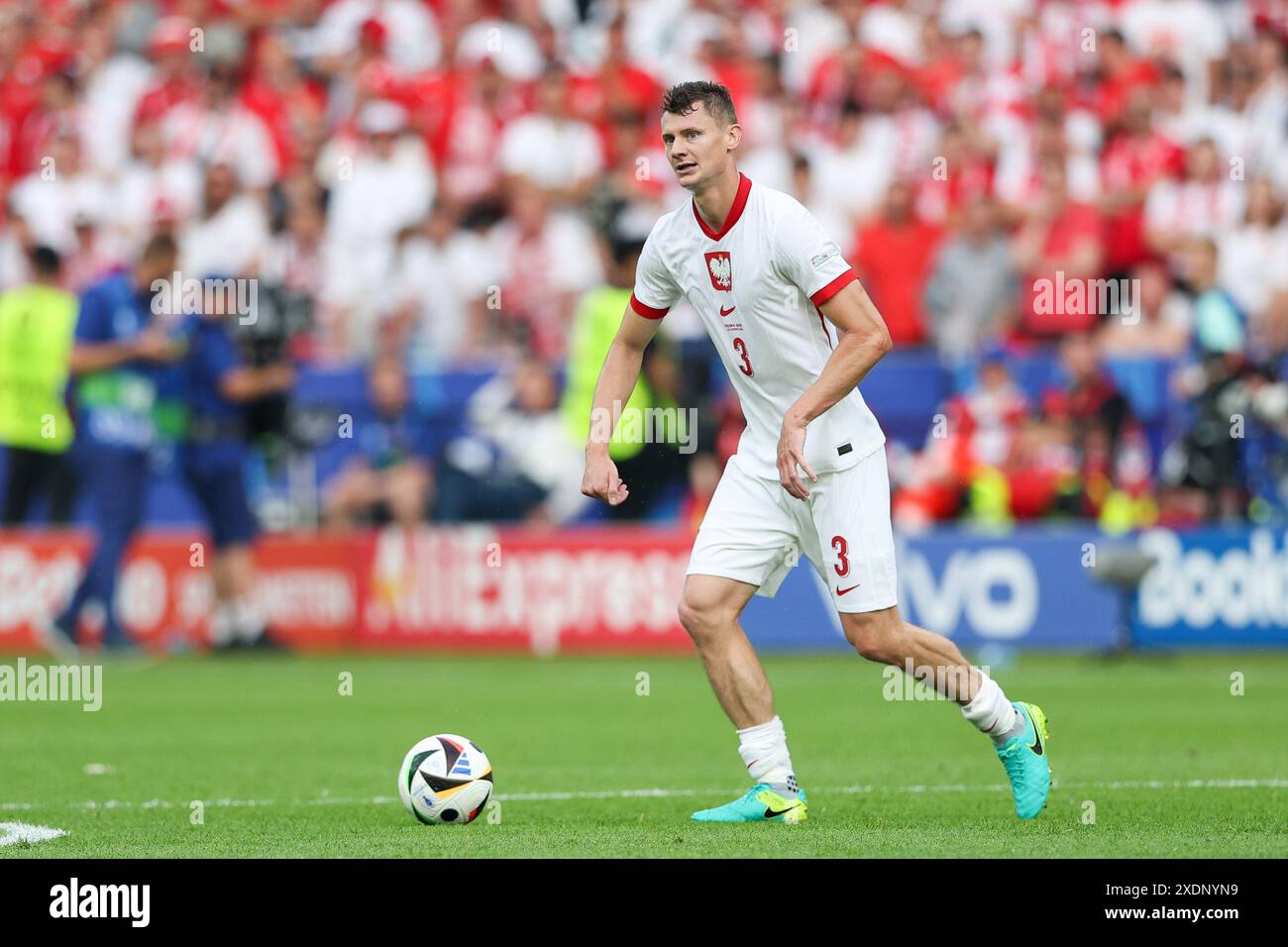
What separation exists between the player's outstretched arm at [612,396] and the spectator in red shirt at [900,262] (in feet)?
31.7

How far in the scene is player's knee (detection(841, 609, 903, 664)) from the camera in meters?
8.48

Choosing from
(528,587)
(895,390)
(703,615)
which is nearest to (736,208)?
(703,615)

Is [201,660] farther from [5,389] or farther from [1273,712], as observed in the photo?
[1273,712]

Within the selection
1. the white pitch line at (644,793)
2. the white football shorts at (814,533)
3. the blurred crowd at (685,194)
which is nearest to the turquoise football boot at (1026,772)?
the white football shorts at (814,533)

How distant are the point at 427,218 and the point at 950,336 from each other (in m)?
5.15

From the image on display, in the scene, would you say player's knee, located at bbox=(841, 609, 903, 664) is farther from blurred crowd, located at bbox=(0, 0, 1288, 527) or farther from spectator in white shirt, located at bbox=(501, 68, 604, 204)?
spectator in white shirt, located at bbox=(501, 68, 604, 204)

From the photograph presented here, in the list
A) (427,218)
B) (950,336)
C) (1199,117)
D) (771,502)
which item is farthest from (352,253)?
(771,502)

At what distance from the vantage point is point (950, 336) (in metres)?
18.3

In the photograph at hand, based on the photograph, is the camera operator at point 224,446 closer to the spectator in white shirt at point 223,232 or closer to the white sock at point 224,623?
the white sock at point 224,623

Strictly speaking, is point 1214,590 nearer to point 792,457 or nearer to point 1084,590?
point 1084,590

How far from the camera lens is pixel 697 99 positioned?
27.7ft

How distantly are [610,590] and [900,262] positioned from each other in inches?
148

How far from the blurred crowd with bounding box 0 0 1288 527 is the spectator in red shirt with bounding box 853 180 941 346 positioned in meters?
0.03

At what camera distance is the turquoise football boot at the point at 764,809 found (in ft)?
28.1
